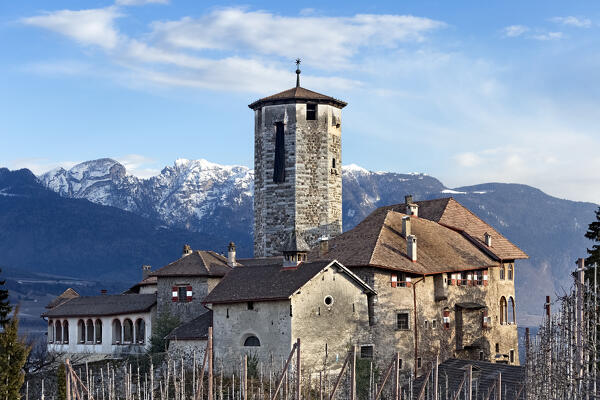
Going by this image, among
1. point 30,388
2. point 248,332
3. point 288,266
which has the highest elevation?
point 288,266

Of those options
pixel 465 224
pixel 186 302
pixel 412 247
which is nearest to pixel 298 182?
pixel 465 224

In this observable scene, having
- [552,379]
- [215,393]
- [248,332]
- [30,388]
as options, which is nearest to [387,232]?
[248,332]

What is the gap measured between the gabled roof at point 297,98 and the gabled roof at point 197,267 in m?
14.7

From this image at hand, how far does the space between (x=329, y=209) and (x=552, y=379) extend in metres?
44.5

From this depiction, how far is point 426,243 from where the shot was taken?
66.5 meters

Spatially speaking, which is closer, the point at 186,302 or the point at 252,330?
the point at 252,330

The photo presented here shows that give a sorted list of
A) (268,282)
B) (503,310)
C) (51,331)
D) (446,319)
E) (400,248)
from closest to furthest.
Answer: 1. (268,282)
2. (400,248)
3. (446,319)
4. (503,310)
5. (51,331)

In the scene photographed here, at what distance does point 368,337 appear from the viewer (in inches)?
2297

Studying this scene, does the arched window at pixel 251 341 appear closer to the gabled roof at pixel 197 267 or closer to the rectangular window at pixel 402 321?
the rectangular window at pixel 402 321

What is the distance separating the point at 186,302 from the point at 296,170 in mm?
16000

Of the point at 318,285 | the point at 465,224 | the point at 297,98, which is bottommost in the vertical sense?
the point at 318,285

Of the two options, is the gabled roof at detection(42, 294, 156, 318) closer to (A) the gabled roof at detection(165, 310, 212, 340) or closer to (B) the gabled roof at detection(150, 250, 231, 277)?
(B) the gabled roof at detection(150, 250, 231, 277)

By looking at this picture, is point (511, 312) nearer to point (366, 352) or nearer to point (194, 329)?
point (366, 352)

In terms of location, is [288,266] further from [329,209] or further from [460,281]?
[329,209]
